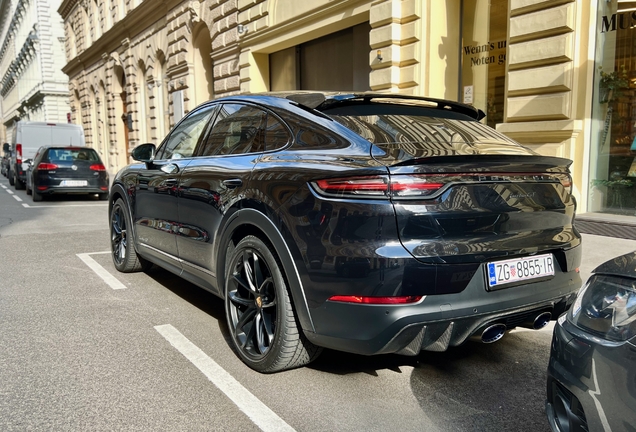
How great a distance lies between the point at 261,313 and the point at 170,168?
5.60 ft

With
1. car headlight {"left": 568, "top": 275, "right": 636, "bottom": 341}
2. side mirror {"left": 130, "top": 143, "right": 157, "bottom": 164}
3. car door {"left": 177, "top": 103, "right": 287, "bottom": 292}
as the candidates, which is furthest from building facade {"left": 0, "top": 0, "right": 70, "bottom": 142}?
car headlight {"left": 568, "top": 275, "right": 636, "bottom": 341}

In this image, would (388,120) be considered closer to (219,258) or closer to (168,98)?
(219,258)

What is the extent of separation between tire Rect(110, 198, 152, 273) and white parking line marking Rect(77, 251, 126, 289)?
163 mm

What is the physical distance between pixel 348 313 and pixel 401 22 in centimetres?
858

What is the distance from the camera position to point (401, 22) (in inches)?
396

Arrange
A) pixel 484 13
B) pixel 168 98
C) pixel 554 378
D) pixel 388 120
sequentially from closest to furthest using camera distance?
pixel 554 378 < pixel 388 120 < pixel 484 13 < pixel 168 98

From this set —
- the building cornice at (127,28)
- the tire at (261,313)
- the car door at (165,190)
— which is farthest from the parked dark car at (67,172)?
the tire at (261,313)

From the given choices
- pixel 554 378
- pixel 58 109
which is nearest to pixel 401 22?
pixel 554 378

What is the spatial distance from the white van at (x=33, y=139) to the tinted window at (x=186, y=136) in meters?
15.3

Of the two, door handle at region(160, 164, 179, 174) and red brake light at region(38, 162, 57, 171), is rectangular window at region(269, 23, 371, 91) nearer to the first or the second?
red brake light at region(38, 162, 57, 171)

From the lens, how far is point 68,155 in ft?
46.5

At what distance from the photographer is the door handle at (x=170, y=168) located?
4.27 m

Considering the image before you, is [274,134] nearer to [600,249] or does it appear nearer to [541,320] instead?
[541,320]

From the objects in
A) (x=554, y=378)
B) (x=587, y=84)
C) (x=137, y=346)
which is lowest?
(x=137, y=346)
